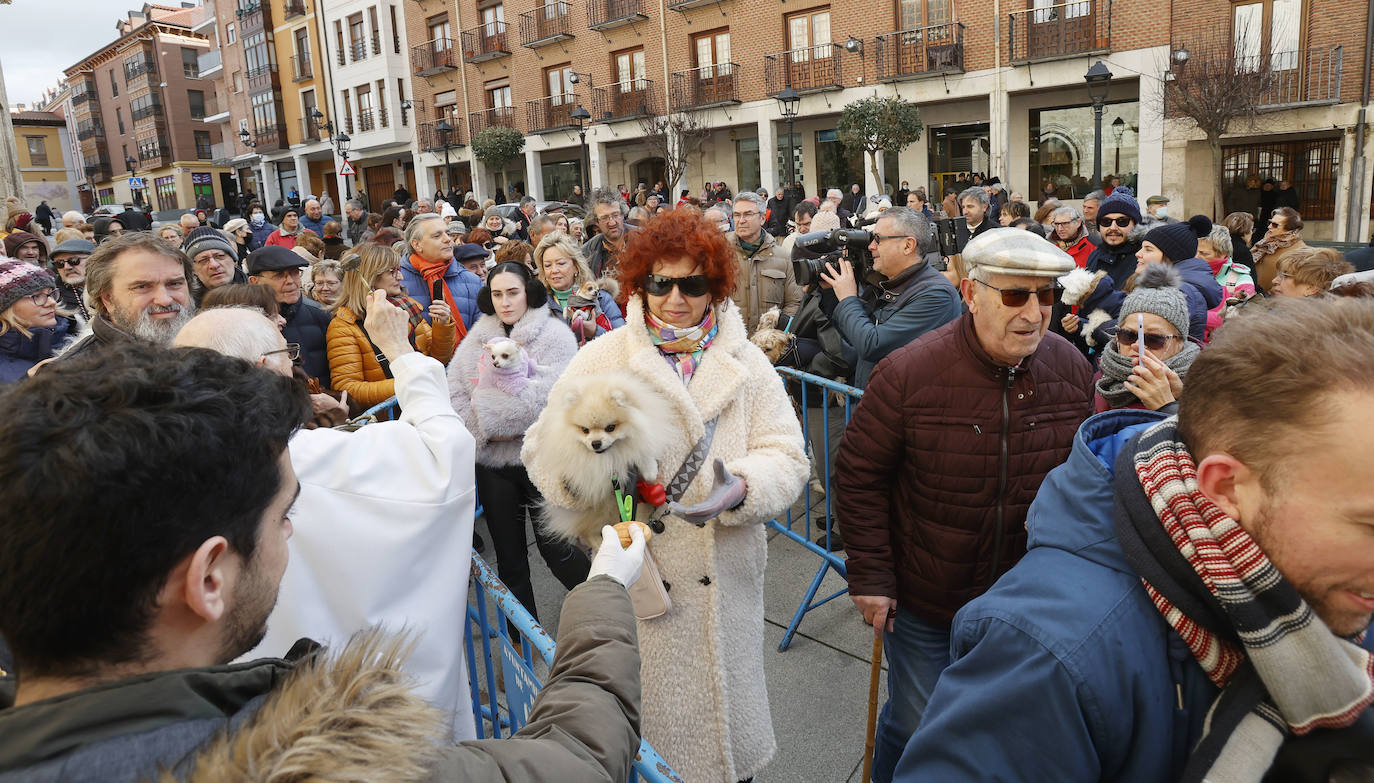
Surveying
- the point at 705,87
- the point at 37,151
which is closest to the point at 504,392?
the point at 705,87

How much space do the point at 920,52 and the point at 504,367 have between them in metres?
21.0

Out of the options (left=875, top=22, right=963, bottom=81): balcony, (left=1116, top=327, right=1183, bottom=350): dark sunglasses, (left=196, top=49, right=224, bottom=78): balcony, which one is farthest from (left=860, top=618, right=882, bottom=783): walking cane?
(left=196, top=49, right=224, bottom=78): balcony

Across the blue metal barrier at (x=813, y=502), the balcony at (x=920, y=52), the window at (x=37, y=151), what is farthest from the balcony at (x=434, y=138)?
the window at (x=37, y=151)

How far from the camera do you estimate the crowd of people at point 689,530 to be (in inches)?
35.6

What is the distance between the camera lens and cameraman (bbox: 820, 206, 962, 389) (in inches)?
146

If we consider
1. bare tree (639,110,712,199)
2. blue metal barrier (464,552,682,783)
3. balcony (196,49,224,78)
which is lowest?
Result: blue metal barrier (464,552,682,783)

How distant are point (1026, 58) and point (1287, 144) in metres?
6.41

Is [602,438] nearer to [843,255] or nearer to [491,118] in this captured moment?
[843,255]

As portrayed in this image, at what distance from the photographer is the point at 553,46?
2875 cm

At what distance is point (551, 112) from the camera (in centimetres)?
2903

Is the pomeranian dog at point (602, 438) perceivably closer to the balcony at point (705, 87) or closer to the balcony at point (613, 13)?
the balcony at point (705, 87)

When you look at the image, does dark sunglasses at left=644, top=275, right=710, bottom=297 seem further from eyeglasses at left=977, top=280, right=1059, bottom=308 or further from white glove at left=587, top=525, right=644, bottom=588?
white glove at left=587, top=525, right=644, bottom=588

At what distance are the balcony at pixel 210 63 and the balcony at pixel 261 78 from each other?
822cm

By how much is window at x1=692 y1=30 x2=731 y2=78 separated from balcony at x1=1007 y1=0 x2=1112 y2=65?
881 cm
